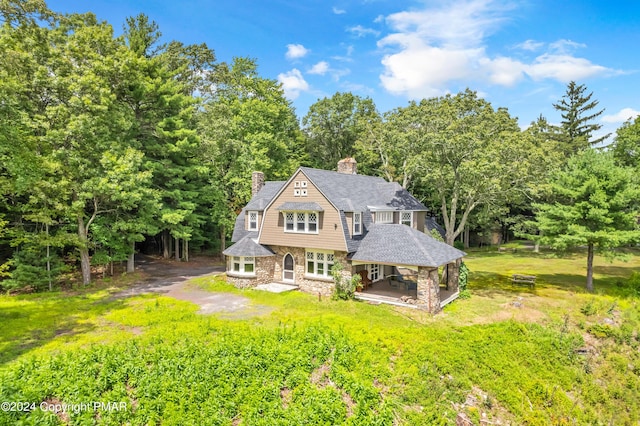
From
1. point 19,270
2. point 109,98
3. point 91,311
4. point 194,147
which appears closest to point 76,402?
point 91,311

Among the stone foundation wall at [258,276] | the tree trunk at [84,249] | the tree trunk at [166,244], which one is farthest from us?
the tree trunk at [166,244]

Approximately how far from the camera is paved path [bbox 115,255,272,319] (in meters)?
17.5

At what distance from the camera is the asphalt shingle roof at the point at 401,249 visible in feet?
58.4

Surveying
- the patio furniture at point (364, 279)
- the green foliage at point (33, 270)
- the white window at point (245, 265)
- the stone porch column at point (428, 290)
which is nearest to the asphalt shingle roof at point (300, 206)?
the white window at point (245, 265)

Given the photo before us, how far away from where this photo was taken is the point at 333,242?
20328 mm

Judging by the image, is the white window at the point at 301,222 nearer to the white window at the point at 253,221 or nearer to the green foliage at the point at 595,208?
the white window at the point at 253,221

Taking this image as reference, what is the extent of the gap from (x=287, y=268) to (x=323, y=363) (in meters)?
11.8

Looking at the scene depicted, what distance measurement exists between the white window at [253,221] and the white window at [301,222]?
12.2 feet

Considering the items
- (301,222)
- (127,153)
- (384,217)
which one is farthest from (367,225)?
(127,153)

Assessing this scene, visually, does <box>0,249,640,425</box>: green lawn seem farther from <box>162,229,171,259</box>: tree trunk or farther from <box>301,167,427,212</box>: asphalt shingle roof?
<box>162,229,171,259</box>: tree trunk

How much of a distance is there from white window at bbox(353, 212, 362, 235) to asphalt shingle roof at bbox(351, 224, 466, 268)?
0.61 meters

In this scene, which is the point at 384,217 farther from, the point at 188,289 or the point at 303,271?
the point at 188,289

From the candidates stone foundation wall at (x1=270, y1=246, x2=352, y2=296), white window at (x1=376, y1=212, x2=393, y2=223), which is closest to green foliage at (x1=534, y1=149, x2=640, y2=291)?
white window at (x1=376, y1=212, x2=393, y2=223)

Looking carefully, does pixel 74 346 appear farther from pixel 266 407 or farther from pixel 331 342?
pixel 331 342
